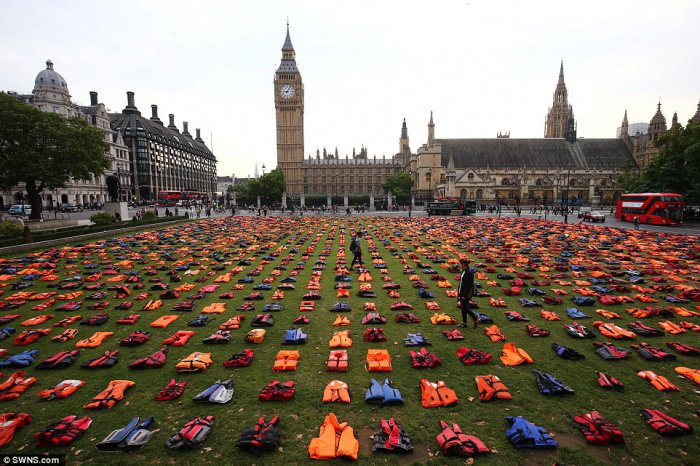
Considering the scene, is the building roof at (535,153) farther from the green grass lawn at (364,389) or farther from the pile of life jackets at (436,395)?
the pile of life jackets at (436,395)

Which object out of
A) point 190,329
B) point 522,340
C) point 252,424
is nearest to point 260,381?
point 252,424

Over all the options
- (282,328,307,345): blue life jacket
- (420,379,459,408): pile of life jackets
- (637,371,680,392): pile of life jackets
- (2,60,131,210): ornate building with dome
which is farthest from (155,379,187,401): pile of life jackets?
(2,60,131,210): ornate building with dome

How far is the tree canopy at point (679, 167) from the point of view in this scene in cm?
3359

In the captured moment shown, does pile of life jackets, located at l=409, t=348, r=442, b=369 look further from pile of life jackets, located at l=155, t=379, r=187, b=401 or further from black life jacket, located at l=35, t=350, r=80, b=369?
black life jacket, located at l=35, t=350, r=80, b=369

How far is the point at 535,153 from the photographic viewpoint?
93500mm

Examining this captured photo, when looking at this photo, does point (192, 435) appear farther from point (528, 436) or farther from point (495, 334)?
point (495, 334)

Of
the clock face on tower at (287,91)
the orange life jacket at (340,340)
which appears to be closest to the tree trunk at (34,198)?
the orange life jacket at (340,340)

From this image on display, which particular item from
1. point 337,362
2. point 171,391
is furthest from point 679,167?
point 171,391

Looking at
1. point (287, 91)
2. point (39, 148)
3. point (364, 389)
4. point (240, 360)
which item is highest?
point (287, 91)

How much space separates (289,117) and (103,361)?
371ft

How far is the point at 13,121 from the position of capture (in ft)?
95.1

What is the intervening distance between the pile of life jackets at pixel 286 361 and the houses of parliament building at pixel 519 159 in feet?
221

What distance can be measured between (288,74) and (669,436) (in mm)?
119607

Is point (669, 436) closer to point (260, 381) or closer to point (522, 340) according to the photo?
point (522, 340)
